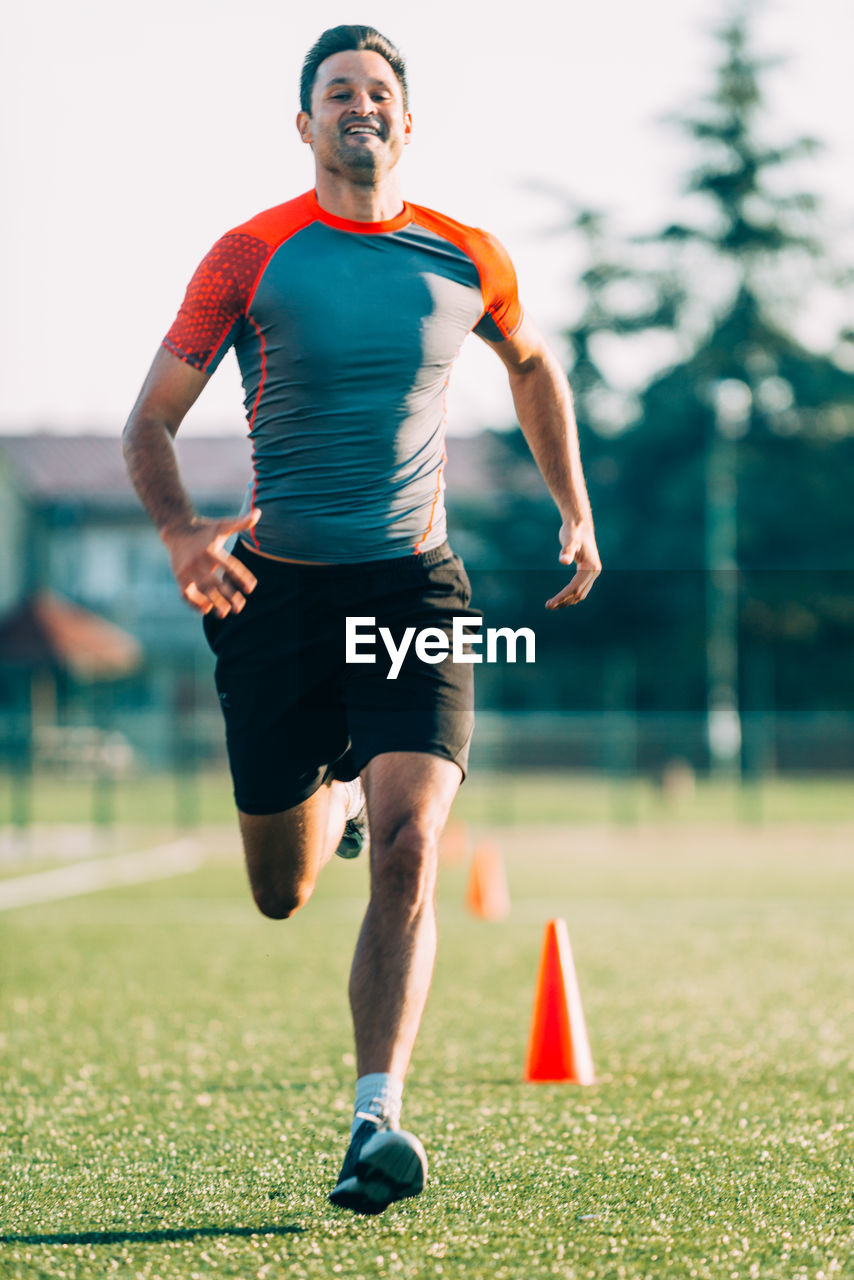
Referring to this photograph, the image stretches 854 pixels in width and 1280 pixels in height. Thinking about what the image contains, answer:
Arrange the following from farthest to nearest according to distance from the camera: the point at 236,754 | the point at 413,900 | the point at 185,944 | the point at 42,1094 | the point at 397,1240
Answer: the point at 185,944, the point at 42,1094, the point at 236,754, the point at 413,900, the point at 397,1240

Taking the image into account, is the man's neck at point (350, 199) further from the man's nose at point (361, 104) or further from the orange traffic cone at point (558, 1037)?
the orange traffic cone at point (558, 1037)

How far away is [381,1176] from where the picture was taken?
345cm

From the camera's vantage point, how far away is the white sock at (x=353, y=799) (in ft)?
15.3

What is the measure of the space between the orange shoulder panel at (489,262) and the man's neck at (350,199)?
0.11 metres

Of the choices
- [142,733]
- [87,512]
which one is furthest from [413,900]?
[87,512]

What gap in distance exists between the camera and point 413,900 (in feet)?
12.6

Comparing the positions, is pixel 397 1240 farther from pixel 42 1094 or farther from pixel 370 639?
pixel 42 1094

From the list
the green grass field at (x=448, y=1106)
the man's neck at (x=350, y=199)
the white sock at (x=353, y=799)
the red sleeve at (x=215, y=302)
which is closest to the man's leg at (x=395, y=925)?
the green grass field at (x=448, y=1106)

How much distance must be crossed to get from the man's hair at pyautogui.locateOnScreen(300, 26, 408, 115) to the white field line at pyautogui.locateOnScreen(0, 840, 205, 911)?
934cm

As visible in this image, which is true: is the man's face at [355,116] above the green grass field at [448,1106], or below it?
above

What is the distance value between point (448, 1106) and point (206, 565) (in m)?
2.30

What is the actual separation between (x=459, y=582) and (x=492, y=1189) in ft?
4.71

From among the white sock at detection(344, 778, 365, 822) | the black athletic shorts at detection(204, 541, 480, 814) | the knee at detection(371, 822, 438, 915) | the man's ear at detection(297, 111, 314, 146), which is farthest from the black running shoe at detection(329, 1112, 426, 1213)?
the man's ear at detection(297, 111, 314, 146)

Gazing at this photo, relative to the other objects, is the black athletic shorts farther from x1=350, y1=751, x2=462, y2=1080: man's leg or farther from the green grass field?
the green grass field
